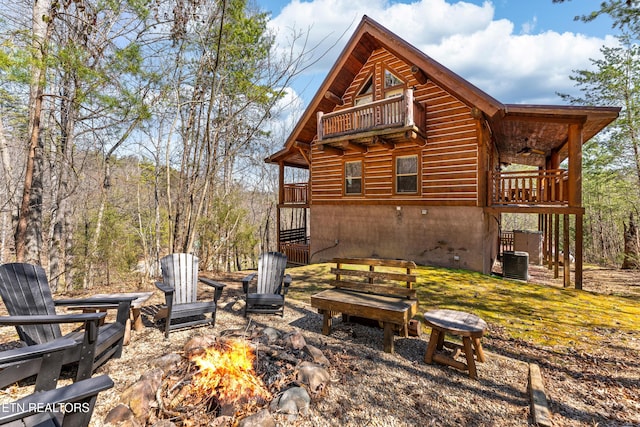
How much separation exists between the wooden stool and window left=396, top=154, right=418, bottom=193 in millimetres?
6255

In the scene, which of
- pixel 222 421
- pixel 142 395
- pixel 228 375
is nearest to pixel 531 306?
pixel 228 375

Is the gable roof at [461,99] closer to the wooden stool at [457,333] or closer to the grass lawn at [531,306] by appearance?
the grass lawn at [531,306]

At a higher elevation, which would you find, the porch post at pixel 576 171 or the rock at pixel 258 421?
the porch post at pixel 576 171

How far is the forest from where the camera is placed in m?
5.32

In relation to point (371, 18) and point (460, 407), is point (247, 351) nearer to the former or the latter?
point (460, 407)

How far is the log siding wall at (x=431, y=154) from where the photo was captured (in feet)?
26.7

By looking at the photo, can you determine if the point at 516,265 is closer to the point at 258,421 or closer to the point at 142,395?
Result: the point at 258,421

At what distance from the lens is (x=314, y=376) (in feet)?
9.04

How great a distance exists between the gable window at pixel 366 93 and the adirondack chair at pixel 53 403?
10.6 metres

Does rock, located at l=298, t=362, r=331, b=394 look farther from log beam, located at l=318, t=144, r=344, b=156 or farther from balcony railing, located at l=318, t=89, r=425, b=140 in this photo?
log beam, located at l=318, t=144, r=344, b=156

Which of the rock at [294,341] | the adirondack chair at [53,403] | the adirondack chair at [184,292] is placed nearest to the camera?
the adirondack chair at [53,403]

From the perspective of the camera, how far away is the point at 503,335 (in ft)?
13.8

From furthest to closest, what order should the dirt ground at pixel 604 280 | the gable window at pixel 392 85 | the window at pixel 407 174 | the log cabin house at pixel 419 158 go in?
the gable window at pixel 392 85 < the window at pixel 407 174 < the dirt ground at pixel 604 280 < the log cabin house at pixel 419 158

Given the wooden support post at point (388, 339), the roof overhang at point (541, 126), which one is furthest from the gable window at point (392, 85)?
the wooden support post at point (388, 339)
